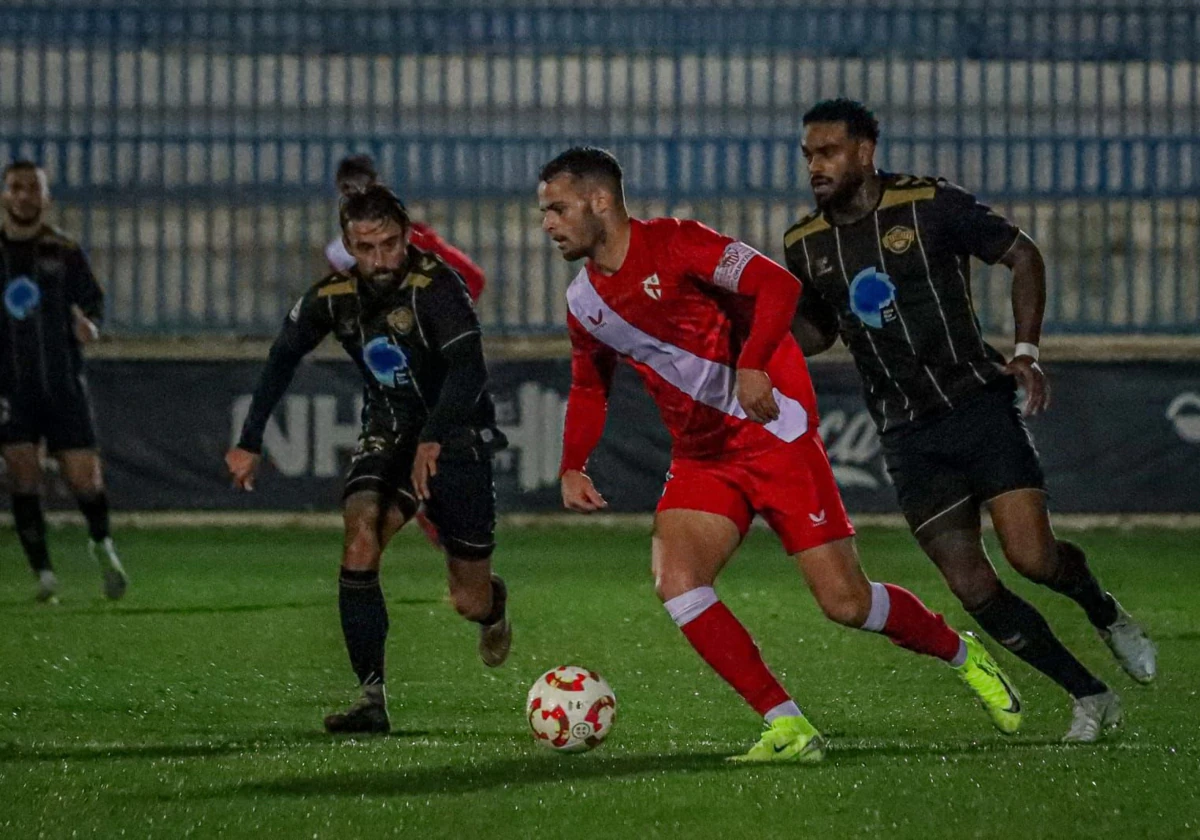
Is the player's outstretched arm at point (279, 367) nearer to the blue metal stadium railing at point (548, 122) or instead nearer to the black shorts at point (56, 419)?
the black shorts at point (56, 419)

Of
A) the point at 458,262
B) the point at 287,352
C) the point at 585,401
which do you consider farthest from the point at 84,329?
the point at 585,401

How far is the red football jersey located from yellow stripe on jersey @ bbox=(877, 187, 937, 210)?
0.63 meters

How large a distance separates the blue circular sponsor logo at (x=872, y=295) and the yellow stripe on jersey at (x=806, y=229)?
194 mm

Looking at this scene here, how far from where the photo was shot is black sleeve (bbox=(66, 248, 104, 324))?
10641 mm

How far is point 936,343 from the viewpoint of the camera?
6.42 meters

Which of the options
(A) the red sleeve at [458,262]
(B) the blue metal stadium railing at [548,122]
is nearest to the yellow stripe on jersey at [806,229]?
(A) the red sleeve at [458,262]

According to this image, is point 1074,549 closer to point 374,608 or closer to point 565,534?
point 374,608

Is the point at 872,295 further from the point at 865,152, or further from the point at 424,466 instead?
the point at 424,466

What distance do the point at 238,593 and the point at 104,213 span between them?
4996 mm

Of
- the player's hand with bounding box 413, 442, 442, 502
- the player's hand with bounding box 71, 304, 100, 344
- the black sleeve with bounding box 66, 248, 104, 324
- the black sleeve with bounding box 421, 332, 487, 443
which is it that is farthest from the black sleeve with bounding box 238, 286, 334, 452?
the black sleeve with bounding box 66, 248, 104, 324

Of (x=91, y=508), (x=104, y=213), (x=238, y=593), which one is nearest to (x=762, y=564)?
(x=238, y=593)

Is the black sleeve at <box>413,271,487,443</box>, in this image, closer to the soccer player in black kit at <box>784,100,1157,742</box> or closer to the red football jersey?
the red football jersey

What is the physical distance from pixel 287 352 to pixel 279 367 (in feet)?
0.20

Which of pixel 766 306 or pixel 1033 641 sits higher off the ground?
pixel 766 306
